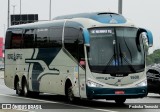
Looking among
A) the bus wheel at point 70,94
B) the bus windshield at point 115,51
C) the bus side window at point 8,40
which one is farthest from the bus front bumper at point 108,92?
the bus side window at point 8,40

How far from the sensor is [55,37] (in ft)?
78.4

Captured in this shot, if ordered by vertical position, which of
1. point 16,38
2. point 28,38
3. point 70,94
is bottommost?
point 70,94

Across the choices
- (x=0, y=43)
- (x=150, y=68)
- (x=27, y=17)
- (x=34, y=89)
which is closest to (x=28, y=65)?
(x=34, y=89)

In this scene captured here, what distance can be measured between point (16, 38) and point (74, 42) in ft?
25.2

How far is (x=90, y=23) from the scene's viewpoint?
834 inches

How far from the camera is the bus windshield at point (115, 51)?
20594 millimetres

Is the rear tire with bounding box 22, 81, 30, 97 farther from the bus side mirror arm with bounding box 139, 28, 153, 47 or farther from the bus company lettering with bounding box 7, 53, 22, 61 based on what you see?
the bus side mirror arm with bounding box 139, 28, 153, 47

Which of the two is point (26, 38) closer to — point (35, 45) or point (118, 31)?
point (35, 45)

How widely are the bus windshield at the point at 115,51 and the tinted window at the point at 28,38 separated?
6241mm

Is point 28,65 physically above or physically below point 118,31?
below

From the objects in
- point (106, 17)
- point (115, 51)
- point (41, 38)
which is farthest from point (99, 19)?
point (41, 38)

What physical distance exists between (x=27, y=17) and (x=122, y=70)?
5146 cm

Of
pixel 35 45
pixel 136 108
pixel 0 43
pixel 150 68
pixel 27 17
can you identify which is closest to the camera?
pixel 136 108

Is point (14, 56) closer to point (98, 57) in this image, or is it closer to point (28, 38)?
point (28, 38)
